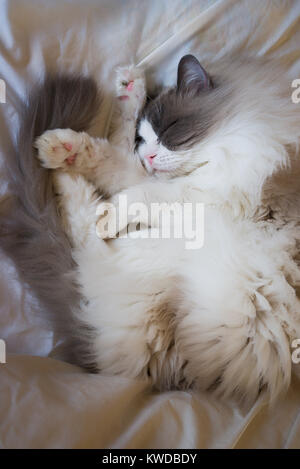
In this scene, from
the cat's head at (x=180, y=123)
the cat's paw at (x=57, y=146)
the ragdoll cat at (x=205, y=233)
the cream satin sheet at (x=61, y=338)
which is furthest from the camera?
the cat's head at (x=180, y=123)

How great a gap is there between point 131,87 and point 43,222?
59 centimetres

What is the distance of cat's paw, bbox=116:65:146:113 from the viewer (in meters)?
1.39

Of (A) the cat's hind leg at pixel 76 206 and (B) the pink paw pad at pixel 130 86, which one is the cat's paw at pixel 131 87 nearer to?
(B) the pink paw pad at pixel 130 86

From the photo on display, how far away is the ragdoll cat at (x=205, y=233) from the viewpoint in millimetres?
1018

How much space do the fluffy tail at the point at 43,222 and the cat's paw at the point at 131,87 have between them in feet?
0.60

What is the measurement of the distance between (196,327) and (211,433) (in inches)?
9.6

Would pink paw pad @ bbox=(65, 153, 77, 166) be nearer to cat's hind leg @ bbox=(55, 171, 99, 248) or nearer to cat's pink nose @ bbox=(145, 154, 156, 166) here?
cat's hind leg @ bbox=(55, 171, 99, 248)

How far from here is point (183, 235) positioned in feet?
3.77

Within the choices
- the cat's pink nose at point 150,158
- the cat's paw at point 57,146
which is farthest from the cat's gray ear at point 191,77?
the cat's paw at point 57,146

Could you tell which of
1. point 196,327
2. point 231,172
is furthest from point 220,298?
point 231,172

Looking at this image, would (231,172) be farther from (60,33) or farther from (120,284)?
(60,33)

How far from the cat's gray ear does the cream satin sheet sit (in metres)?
0.11

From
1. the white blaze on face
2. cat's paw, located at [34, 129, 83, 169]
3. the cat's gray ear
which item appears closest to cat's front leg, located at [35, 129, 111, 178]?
cat's paw, located at [34, 129, 83, 169]

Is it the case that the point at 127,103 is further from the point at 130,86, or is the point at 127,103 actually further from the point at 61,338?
the point at 61,338
